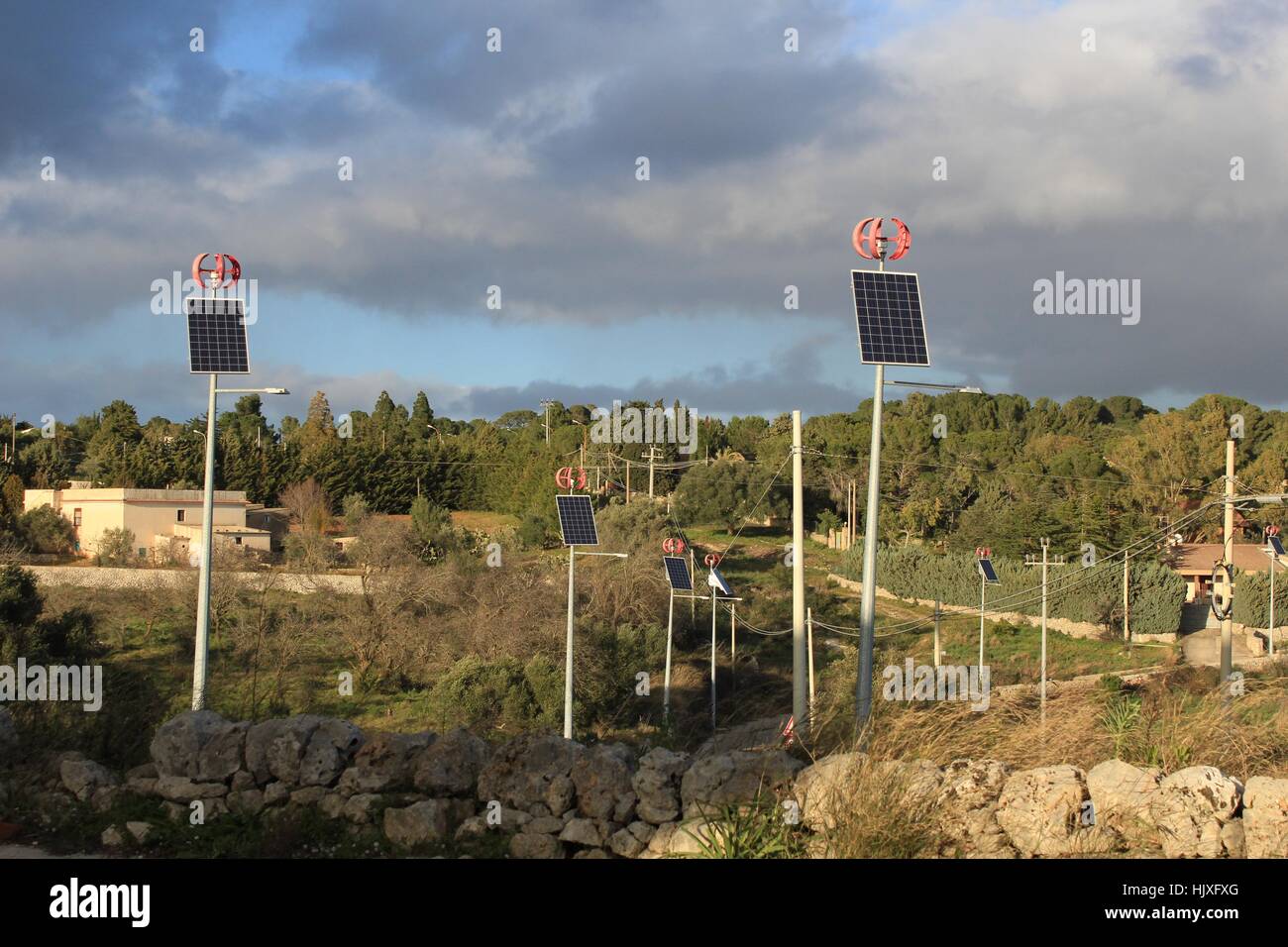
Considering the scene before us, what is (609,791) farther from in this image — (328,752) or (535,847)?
(328,752)

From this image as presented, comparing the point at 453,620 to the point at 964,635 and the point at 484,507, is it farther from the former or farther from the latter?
the point at 484,507

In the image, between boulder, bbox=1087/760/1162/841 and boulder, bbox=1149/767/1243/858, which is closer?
boulder, bbox=1149/767/1243/858

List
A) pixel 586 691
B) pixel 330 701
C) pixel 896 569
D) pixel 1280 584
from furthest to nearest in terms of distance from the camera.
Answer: pixel 896 569 → pixel 1280 584 → pixel 586 691 → pixel 330 701

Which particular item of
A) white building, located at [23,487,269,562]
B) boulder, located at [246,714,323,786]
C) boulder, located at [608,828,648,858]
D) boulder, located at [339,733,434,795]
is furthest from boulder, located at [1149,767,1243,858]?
white building, located at [23,487,269,562]

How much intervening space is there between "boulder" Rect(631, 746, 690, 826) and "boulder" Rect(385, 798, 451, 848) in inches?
57.4

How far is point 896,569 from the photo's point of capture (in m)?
62.8

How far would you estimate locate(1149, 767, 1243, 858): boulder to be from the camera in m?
6.73

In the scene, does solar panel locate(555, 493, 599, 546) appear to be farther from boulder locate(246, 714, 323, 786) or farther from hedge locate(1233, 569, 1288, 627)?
hedge locate(1233, 569, 1288, 627)

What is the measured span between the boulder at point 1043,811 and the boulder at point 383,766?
4.44 m

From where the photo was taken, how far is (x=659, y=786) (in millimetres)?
7977
